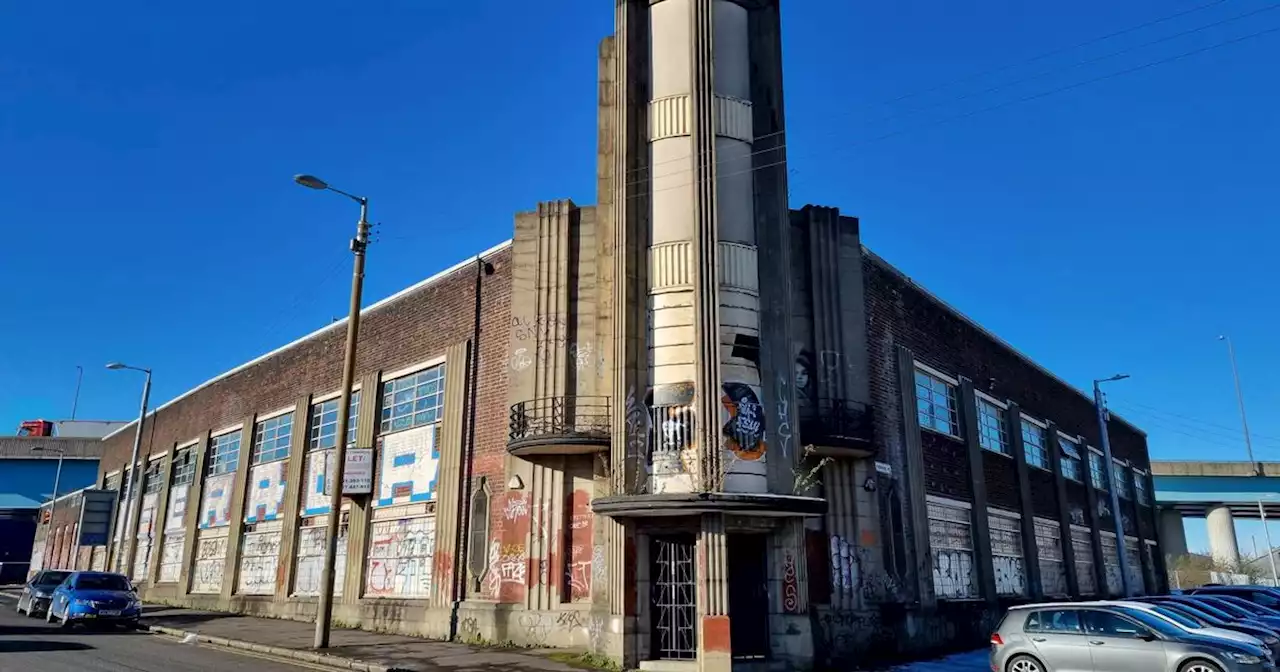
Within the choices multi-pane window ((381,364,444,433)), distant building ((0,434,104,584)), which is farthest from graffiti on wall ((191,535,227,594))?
distant building ((0,434,104,584))

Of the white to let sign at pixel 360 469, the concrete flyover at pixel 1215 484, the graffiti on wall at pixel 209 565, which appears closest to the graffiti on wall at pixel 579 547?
the white to let sign at pixel 360 469

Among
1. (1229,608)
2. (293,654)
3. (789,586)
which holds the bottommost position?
(293,654)

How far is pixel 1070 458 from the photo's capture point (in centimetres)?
3538

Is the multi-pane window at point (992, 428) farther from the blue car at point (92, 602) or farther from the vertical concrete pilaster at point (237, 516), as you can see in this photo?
the vertical concrete pilaster at point (237, 516)

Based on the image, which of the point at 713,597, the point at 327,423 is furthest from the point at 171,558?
the point at 713,597

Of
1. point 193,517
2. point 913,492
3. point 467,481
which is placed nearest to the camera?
point 467,481

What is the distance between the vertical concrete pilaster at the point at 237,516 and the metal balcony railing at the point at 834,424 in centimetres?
2197

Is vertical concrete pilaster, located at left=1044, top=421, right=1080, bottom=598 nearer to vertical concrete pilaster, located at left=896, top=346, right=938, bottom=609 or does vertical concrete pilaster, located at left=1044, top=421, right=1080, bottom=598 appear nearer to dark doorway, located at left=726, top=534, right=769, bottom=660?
vertical concrete pilaster, located at left=896, top=346, right=938, bottom=609

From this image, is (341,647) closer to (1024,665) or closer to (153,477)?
(1024,665)

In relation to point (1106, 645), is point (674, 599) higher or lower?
higher

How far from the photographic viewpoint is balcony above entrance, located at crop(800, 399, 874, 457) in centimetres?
1861

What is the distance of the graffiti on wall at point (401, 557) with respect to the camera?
2197cm

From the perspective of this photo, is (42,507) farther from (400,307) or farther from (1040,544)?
(1040,544)

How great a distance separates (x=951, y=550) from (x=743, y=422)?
1070 cm
